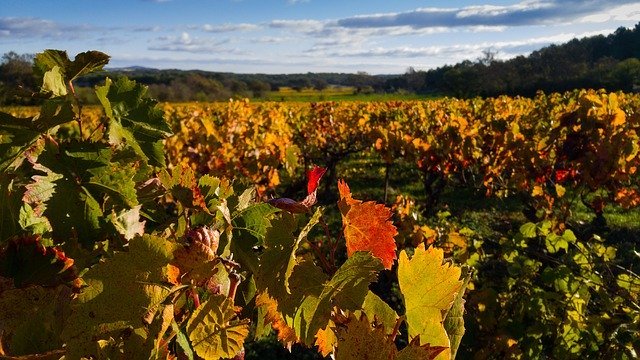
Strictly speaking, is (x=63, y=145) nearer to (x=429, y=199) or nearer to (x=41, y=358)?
(x=41, y=358)

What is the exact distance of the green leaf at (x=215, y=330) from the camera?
0.68 m

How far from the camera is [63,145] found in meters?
0.87

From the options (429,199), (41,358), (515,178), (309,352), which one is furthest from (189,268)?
(429,199)

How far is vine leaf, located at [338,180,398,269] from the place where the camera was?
0.75 m

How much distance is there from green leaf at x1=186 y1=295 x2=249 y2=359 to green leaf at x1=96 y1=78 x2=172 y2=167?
31 centimetres

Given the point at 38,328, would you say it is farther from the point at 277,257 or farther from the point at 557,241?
the point at 557,241

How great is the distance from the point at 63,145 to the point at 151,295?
0.36 meters

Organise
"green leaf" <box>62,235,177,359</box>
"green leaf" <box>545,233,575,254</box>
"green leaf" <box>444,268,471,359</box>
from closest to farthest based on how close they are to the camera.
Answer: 1. "green leaf" <box>62,235,177,359</box>
2. "green leaf" <box>444,268,471,359</box>
3. "green leaf" <box>545,233,575,254</box>

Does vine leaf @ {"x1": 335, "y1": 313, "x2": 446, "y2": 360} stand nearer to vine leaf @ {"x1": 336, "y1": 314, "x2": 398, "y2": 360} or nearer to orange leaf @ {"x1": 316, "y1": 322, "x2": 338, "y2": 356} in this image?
vine leaf @ {"x1": 336, "y1": 314, "x2": 398, "y2": 360}

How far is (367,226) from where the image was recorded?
765 mm

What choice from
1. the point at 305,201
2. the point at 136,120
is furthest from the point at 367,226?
the point at 136,120

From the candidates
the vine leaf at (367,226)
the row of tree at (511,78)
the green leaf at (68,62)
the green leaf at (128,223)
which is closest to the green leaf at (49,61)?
the green leaf at (68,62)

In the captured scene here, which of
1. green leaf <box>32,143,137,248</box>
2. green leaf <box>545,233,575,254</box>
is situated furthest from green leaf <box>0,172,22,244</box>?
green leaf <box>545,233,575,254</box>

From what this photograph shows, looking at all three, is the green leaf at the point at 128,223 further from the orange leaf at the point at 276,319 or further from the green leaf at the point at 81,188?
the orange leaf at the point at 276,319
